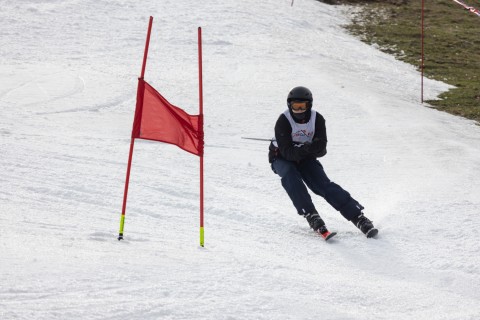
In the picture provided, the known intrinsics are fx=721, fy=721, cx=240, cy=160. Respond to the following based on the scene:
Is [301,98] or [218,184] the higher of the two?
[301,98]

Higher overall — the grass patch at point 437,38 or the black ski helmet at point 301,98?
the grass patch at point 437,38

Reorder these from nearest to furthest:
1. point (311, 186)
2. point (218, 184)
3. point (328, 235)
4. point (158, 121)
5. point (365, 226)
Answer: point (158, 121) < point (328, 235) < point (365, 226) < point (311, 186) < point (218, 184)

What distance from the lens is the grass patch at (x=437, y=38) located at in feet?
52.4

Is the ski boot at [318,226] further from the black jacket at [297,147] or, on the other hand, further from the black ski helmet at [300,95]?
the black ski helmet at [300,95]

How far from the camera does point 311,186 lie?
23.1ft

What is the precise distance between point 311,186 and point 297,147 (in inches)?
17.6

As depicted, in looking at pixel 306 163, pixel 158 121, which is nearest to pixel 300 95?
pixel 306 163

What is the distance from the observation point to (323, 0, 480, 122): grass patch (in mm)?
15976

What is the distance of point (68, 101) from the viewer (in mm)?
12406

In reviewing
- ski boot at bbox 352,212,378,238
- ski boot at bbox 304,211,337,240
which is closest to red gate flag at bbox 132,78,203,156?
ski boot at bbox 304,211,337,240

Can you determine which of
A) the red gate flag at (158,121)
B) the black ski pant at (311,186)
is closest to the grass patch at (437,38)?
the black ski pant at (311,186)

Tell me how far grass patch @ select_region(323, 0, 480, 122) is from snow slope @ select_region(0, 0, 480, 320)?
2.36 ft

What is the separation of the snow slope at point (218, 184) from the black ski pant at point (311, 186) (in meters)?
0.28

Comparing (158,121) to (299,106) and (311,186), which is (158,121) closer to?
(299,106)
